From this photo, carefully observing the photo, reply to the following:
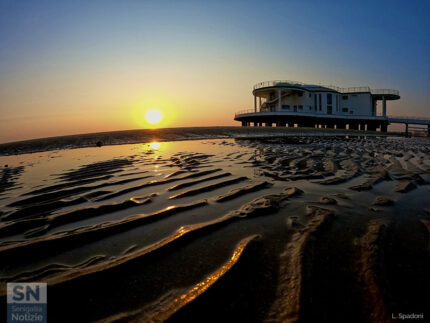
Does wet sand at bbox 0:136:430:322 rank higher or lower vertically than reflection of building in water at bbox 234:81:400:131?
lower

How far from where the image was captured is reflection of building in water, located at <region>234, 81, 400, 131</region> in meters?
42.4

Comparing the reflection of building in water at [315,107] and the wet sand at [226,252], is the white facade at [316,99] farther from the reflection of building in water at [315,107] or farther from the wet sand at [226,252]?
the wet sand at [226,252]

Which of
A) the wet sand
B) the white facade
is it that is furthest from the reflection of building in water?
the wet sand

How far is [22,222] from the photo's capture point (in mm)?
2818

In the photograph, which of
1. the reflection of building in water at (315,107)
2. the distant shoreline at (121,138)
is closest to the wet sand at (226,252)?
the distant shoreline at (121,138)

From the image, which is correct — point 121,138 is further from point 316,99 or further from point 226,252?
point 316,99

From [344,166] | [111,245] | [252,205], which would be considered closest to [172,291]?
[111,245]

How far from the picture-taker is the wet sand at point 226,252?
1330 mm

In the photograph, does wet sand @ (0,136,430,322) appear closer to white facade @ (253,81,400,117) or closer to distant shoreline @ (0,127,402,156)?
distant shoreline @ (0,127,402,156)

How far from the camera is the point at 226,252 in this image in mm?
1967

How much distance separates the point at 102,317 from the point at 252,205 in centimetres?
222

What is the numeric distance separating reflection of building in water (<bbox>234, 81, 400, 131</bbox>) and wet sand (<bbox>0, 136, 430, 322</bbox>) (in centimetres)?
3866

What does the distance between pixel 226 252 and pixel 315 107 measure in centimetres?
5603

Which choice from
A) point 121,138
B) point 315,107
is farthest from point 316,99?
point 121,138
